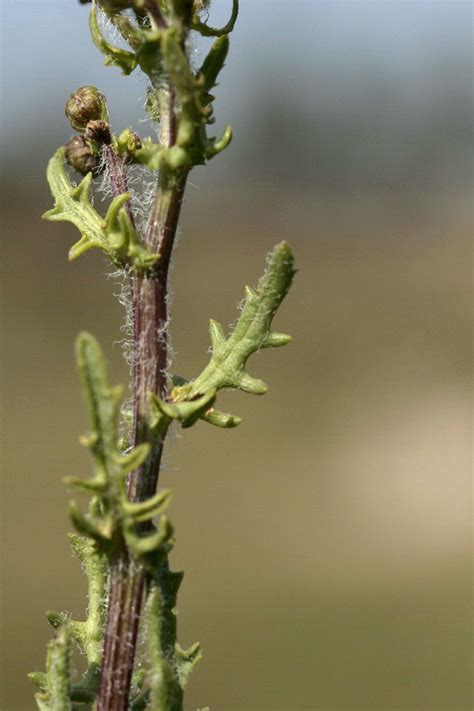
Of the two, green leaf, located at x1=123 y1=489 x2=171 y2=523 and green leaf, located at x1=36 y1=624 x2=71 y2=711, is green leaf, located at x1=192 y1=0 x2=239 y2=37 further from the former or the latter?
green leaf, located at x1=36 y1=624 x2=71 y2=711

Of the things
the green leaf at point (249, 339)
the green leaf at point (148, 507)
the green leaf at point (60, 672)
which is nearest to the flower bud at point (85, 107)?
the green leaf at point (249, 339)

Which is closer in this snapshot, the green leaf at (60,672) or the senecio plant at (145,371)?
the senecio plant at (145,371)

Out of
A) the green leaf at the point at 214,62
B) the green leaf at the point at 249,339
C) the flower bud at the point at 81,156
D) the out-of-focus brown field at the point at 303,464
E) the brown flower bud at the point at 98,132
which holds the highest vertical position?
the out-of-focus brown field at the point at 303,464

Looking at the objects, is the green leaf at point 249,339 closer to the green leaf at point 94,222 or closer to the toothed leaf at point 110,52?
the green leaf at point 94,222

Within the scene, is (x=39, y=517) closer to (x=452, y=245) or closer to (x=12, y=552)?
(x=12, y=552)

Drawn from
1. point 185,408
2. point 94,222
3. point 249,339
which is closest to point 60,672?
point 185,408

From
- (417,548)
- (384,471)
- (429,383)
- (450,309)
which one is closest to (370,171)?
(450,309)

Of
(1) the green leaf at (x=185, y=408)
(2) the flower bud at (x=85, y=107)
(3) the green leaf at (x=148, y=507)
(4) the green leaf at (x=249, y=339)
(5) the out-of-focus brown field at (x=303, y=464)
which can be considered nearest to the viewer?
(3) the green leaf at (x=148, y=507)
